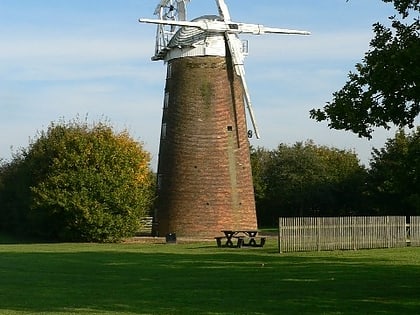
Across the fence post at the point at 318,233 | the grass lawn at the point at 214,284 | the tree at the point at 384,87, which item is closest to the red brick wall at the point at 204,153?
the fence post at the point at 318,233

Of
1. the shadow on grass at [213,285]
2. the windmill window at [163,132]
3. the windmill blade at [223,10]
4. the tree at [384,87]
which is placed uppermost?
the windmill blade at [223,10]

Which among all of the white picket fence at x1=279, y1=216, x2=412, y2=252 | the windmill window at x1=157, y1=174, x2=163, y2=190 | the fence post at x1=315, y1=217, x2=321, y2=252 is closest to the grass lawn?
the white picket fence at x1=279, y1=216, x2=412, y2=252

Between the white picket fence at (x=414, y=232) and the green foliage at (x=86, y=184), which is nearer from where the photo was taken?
the white picket fence at (x=414, y=232)

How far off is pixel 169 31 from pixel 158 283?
32.1 meters

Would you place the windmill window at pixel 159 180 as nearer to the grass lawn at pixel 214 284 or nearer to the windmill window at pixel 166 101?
the windmill window at pixel 166 101

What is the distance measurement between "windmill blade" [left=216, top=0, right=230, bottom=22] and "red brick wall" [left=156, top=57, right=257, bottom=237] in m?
2.95

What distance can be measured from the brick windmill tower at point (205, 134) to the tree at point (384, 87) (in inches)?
1208

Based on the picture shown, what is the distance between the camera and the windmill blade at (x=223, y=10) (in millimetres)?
48625

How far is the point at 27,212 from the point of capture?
51938 mm

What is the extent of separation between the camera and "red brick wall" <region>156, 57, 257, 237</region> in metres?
46.2

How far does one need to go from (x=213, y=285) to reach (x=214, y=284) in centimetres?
24

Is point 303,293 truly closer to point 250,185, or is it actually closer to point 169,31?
point 250,185

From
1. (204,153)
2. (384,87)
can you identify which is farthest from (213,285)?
(204,153)

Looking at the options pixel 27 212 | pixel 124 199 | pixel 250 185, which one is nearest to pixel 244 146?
pixel 250 185
